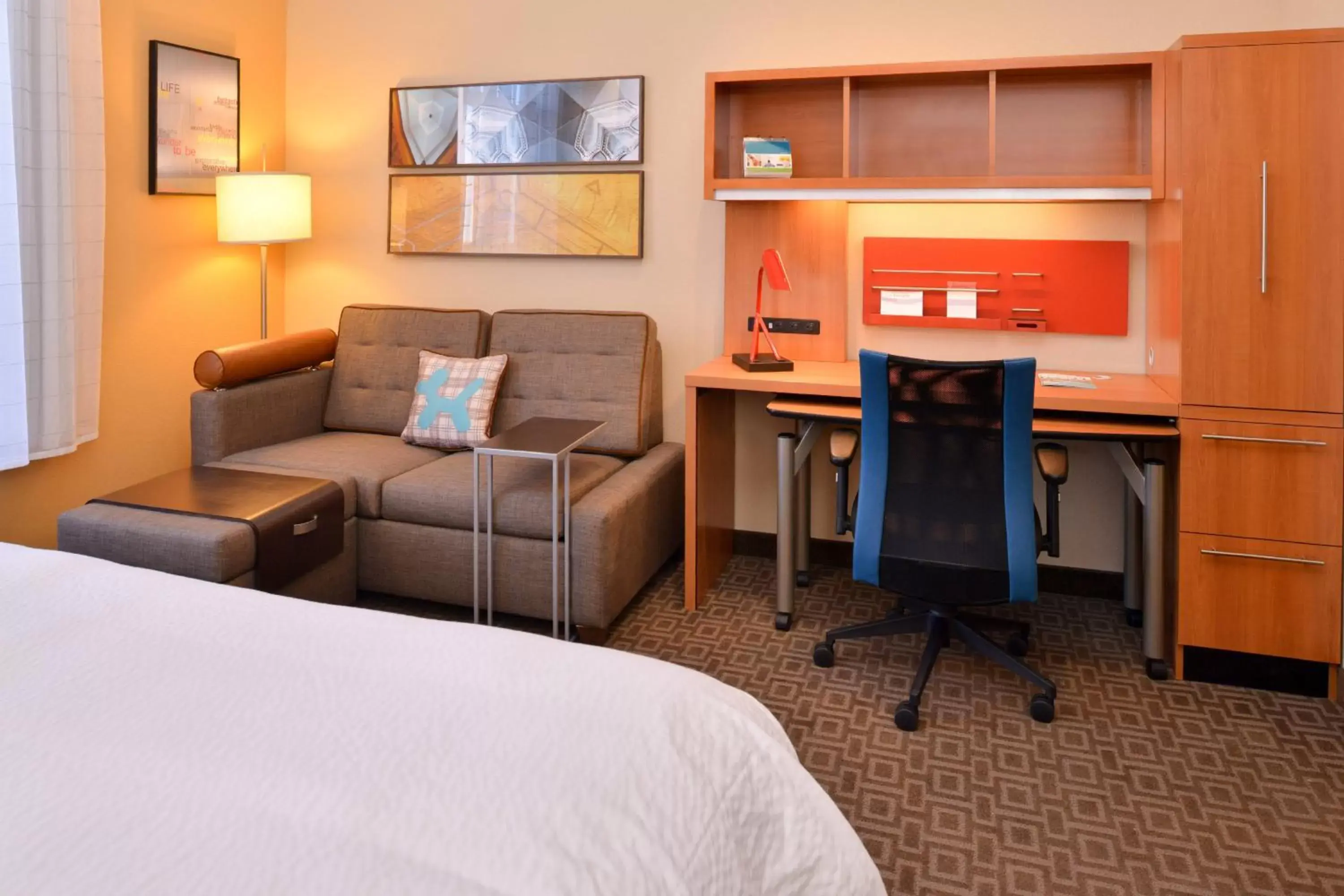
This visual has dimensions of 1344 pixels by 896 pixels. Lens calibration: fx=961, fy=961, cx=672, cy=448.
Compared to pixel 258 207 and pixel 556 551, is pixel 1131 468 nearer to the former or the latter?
pixel 556 551

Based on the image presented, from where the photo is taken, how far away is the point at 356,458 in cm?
345

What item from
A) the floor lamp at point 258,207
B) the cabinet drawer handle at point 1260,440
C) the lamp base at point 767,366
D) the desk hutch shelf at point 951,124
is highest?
the desk hutch shelf at point 951,124

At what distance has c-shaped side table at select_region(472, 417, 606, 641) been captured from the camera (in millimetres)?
2736

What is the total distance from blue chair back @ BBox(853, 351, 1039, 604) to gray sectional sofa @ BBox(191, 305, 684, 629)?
2.84 ft

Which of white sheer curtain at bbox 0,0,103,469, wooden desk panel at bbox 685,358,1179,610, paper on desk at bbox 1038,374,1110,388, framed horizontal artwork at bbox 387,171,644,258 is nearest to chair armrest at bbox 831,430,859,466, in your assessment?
wooden desk panel at bbox 685,358,1179,610

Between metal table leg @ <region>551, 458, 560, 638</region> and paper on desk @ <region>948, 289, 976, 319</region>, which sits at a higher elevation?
paper on desk @ <region>948, 289, 976, 319</region>

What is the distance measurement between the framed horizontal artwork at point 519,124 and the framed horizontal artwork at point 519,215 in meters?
0.07

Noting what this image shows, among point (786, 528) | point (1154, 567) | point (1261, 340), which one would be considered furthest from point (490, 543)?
point (1261, 340)

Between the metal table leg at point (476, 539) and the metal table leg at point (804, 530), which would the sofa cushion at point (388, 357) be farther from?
the metal table leg at point (804, 530)

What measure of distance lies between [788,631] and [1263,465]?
149 centimetres

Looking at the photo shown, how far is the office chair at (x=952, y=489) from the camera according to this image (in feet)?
8.12

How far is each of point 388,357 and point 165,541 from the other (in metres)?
1.45

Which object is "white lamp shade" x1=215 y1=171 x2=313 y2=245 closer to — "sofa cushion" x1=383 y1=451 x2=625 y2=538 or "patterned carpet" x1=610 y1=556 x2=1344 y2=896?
"sofa cushion" x1=383 y1=451 x2=625 y2=538

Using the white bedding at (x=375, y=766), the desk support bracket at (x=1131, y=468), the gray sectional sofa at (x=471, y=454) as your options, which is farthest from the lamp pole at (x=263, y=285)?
the desk support bracket at (x=1131, y=468)
